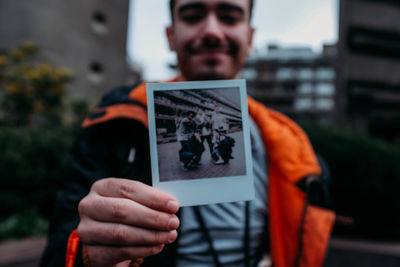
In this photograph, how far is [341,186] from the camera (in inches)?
188

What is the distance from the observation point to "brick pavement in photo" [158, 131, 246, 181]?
89 centimetres

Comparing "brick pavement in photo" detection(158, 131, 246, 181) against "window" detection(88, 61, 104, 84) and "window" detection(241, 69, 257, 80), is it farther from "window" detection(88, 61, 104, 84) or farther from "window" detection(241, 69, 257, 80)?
"window" detection(241, 69, 257, 80)

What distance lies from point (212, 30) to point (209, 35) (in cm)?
3

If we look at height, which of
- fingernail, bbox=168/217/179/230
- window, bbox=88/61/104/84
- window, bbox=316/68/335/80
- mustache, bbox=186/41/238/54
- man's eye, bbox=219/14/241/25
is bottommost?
fingernail, bbox=168/217/179/230

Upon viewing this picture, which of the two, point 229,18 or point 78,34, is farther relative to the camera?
point 78,34

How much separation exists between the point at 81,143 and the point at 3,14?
1671 cm

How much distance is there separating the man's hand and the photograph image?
0.09 meters

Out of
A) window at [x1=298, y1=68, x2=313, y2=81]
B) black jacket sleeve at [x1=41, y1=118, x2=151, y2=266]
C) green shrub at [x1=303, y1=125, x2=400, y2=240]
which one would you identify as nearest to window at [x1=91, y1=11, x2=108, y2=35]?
green shrub at [x1=303, y1=125, x2=400, y2=240]

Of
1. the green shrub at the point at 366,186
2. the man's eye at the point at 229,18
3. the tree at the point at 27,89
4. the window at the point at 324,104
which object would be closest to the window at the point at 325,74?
the window at the point at 324,104

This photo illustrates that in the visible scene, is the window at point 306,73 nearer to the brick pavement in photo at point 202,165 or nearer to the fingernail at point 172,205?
the brick pavement in photo at point 202,165

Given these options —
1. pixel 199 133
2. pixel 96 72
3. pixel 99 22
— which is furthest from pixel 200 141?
pixel 99 22

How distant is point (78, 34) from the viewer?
16.2 m

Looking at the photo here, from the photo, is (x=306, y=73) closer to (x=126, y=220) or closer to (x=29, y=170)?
(x=29, y=170)

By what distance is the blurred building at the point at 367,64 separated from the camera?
11.8 m
